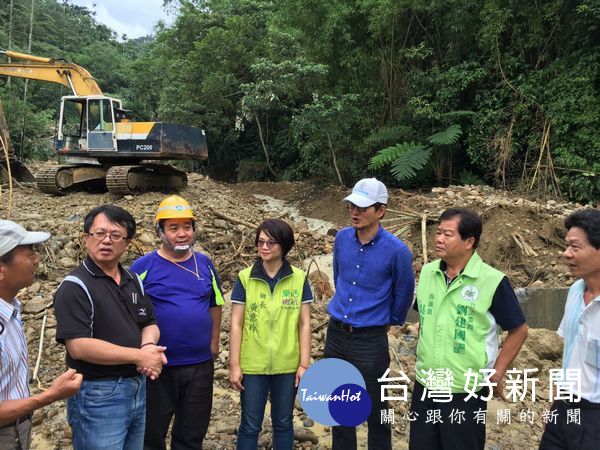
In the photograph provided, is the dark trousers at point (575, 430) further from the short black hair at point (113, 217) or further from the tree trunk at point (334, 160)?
the tree trunk at point (334, 160)

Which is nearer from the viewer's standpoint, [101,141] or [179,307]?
[179,307]

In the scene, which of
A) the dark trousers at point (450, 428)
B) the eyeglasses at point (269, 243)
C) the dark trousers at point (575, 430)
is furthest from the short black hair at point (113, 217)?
the dark trousers at point (575, 430)

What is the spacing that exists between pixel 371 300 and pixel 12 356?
174 cm

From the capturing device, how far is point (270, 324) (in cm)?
248

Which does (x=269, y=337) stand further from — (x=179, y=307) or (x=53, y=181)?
(x=53, y=181)

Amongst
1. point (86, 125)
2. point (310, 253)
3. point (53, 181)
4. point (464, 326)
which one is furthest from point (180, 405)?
point (86, 125)

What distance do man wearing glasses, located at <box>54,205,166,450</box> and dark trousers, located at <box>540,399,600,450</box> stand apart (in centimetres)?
182

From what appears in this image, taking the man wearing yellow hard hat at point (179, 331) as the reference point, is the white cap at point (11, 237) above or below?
above

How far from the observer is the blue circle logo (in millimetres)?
2154

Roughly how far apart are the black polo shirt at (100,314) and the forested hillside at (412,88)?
1022cm

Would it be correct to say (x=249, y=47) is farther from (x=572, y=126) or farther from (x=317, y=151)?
(x=572, y=126)

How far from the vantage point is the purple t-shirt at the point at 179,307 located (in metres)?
2.32

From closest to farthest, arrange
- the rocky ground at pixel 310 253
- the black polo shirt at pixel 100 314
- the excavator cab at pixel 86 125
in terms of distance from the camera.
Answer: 1. the black polo shirt at pixel 100 314
2. the rocky ground at pixel 310 253
3. the excavator cab at pixel 86 125

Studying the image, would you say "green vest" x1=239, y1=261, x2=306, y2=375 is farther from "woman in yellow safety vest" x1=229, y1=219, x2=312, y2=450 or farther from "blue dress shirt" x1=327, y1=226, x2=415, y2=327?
"blue dress shirt" x1=327, y1=226, x2=415, y2=327
